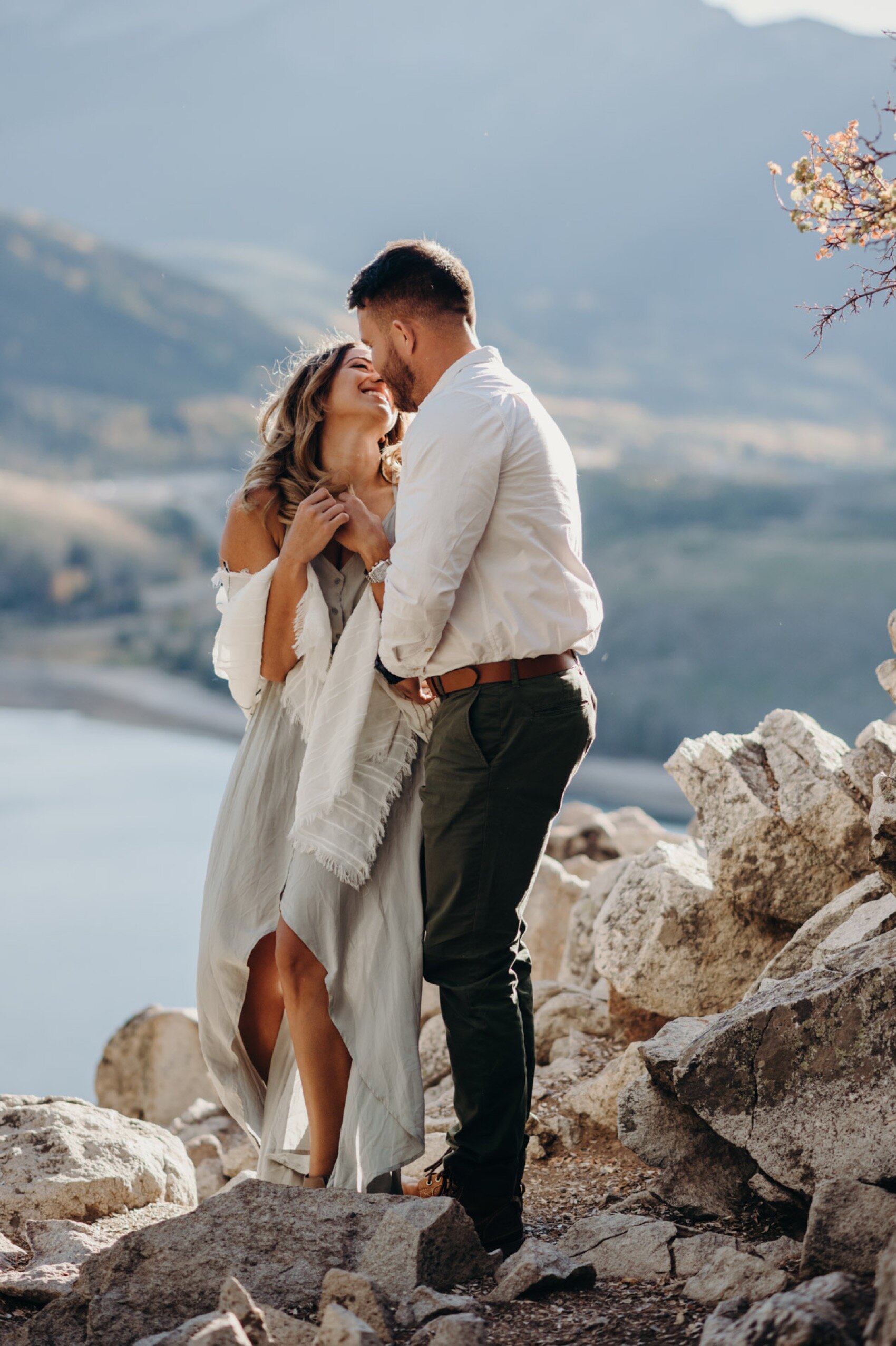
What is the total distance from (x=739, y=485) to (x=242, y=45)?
77.4m

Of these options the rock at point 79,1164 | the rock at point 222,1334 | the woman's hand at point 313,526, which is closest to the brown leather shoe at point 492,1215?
the rock at point 222,1334

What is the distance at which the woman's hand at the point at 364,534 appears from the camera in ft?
9.46

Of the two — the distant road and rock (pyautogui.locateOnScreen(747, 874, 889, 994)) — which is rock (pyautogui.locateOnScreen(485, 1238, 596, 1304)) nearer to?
rock (pyautogui.locateOnScreen(747, 874, 889, 994))

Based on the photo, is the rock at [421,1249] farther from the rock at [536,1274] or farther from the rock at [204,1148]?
the rock at [204,1148]

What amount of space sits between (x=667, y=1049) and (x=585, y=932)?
2.07 m

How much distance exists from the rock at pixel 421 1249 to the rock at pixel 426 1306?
0.04 metres

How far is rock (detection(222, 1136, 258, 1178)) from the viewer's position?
426cm

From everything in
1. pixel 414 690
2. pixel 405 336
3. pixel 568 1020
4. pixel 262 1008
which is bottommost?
pixel 262 1008

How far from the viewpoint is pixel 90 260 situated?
6588 centimetres

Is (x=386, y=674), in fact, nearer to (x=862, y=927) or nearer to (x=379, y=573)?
(x=379, y=573)

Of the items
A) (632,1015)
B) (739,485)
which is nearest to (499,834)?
(632,1015)

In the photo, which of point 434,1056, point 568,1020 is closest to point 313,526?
point 568,1020

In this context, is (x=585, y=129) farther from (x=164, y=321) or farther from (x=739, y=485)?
(x=739, y=485)

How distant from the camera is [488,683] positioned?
2.57 m
